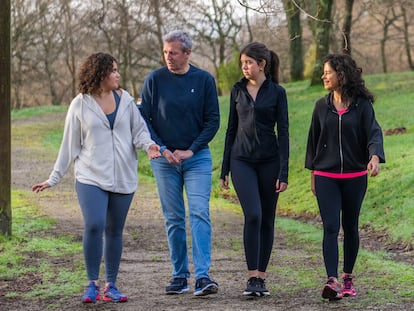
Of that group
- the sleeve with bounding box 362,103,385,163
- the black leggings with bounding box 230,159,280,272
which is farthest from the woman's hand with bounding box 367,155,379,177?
the black leggings with bounding box 230,159,280,272

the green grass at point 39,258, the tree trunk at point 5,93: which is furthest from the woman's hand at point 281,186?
the tree trunk at point 5,93

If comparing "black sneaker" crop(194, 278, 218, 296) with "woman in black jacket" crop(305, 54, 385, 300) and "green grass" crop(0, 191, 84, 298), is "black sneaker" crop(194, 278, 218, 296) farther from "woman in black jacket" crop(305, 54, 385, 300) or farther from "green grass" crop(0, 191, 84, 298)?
"green grass" crop(0, 191, 84, 298)

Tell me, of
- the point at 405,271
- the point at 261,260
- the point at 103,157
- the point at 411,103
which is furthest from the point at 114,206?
the point at 411,103

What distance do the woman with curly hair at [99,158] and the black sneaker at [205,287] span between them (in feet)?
1.93

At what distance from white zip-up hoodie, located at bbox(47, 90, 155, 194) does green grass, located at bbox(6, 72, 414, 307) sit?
125cm

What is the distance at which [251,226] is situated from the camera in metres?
6.75

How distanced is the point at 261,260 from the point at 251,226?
34 centimetres

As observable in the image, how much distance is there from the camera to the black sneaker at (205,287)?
6.71 m

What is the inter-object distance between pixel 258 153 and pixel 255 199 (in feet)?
1.22

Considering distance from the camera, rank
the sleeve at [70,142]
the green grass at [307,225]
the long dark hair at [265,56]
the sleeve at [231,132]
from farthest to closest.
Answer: the green grass at [307,225], the sleeve at [231,132], the long dark hair at [265,56], the sleeve at [70,142]

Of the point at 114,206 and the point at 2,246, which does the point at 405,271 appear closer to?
the point at 114,206

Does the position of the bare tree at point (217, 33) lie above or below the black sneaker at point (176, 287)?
above

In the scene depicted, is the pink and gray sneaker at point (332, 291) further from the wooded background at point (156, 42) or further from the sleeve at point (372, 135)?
the wooded background at point (156, 42)

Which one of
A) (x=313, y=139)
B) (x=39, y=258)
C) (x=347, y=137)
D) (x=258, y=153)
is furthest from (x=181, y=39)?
(x=39, y=258)
